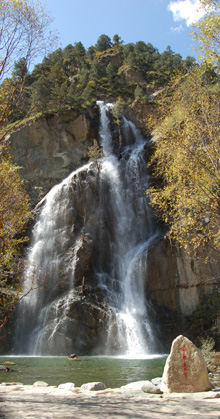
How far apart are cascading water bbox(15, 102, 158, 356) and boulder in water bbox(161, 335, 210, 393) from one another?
12938mm

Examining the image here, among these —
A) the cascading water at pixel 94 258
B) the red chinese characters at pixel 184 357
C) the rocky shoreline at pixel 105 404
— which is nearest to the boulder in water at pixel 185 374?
the red chinese characters at pixel 184 357

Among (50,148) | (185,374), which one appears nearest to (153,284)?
(185,374)

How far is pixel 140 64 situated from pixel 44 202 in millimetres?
42207

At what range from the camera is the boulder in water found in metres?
A: 7.13

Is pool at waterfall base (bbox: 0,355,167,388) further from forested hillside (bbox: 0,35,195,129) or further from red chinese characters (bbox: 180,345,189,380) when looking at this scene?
forested hillside (bbox: 0,35,195,129)

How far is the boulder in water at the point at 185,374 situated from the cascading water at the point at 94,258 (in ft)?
42.4

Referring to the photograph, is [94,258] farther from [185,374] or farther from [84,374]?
[185,374]

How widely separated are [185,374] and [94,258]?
1844 centimetres

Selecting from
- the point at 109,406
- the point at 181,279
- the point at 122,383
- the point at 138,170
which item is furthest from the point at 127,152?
the point at 109,406

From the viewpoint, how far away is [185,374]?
7195 millimetres

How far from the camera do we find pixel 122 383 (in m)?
9.91

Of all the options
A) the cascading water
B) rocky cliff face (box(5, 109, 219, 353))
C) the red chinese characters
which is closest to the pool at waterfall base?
the red chinese characters

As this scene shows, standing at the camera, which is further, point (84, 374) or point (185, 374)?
point (84, 374)

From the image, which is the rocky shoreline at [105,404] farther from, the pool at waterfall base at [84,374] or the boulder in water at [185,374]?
the pool at waterfall base at [84,374]
